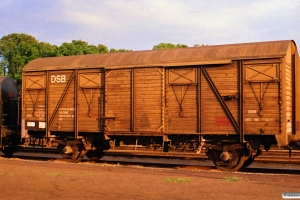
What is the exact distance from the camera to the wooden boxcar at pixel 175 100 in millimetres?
13859

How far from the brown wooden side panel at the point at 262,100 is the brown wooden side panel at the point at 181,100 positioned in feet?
5.94

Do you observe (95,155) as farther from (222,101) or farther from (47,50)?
(47,50)

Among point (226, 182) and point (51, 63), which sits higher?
point (51, 63)

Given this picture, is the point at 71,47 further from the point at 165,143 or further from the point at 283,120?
the point at 283,120

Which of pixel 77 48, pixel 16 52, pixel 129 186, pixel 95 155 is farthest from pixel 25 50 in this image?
pixel 129 186

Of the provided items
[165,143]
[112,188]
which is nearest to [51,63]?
[165,143]

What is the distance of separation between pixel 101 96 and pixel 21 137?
422 cm

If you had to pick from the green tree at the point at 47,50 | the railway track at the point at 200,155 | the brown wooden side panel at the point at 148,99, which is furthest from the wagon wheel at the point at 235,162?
the green tree at the point at 47,50

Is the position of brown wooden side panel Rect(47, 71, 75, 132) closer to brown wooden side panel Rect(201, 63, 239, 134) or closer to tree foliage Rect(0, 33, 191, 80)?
brown wooden side panel Rect(201, 63, 239, 134)

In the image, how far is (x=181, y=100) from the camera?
49.2 ft

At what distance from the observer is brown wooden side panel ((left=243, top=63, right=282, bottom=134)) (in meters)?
13.6

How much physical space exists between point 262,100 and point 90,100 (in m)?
6.60

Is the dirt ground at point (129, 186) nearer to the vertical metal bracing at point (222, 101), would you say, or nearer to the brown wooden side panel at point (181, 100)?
the vertical metal bracing at point (222, 101)

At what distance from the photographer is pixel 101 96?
1634 centimetres
